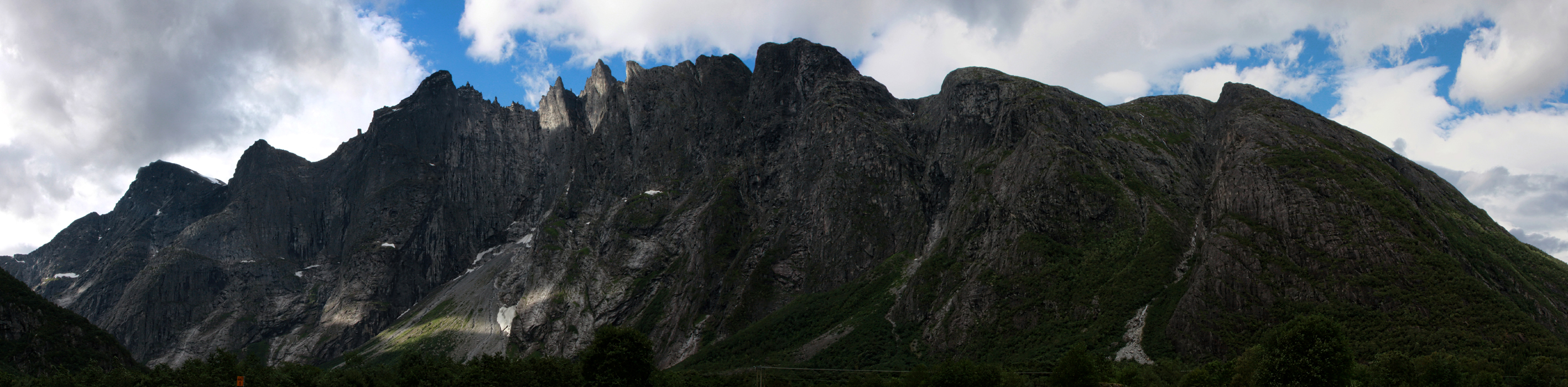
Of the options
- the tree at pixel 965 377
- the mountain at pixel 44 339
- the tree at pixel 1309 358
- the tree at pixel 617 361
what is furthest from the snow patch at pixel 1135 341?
the mountain at pixel 44 339

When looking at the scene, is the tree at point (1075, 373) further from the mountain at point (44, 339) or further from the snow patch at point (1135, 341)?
the mountain at point (44, 339)

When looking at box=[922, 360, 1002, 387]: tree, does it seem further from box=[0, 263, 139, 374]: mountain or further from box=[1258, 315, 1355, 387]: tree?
box=[0, 263, 139, 374]: mountain

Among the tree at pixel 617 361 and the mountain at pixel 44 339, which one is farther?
the mountain at pixel 44 339

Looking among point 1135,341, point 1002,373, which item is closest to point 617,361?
point 1002,373

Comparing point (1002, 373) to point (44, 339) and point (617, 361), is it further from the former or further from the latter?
point (44, 339)

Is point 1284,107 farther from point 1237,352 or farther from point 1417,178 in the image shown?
point 1237,352

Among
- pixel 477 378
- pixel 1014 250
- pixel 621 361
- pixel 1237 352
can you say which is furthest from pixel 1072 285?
pixel 477 378
